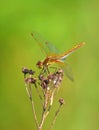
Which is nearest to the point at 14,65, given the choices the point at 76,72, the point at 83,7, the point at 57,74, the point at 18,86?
the point at 18,86

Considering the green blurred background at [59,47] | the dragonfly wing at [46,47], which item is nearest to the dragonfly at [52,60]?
the dragonfly wing at [46,47]

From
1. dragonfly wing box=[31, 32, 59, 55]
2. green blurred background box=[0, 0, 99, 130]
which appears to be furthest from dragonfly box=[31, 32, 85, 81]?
green blurred background box=[0, 0, 99, 130]

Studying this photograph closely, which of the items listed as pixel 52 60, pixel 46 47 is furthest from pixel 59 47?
pixel 52 60

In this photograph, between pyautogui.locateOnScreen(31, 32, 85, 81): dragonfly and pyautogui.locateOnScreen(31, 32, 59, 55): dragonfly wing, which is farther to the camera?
pyautogui.locateOnScreen(31, 32, 59, 55): dragonfly wing

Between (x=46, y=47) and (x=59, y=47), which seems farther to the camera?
(x=59, y=47)

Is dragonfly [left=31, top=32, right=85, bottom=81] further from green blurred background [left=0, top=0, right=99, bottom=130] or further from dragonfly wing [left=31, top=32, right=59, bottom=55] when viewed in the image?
green blurred background [left=0, top=0, right=99, bottom=130]

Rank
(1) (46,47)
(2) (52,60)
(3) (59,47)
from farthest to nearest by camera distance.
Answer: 1. (3) (59,47)
2. (1) (46,47)
3. (2) (52,60)

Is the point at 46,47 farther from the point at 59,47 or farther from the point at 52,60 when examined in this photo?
the point at 59,47

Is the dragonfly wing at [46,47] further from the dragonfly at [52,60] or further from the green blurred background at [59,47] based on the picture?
the green blurred background at [59,47]

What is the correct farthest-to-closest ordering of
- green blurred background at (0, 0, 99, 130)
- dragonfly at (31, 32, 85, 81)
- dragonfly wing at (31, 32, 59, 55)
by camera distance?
green blurred background at (0, 0, 99, 130) < dragonfly wing at (31, 32, 59, 55) < dragonfly at (31, 32, 85, 81)

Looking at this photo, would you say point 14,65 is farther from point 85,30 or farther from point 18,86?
point 85,30
